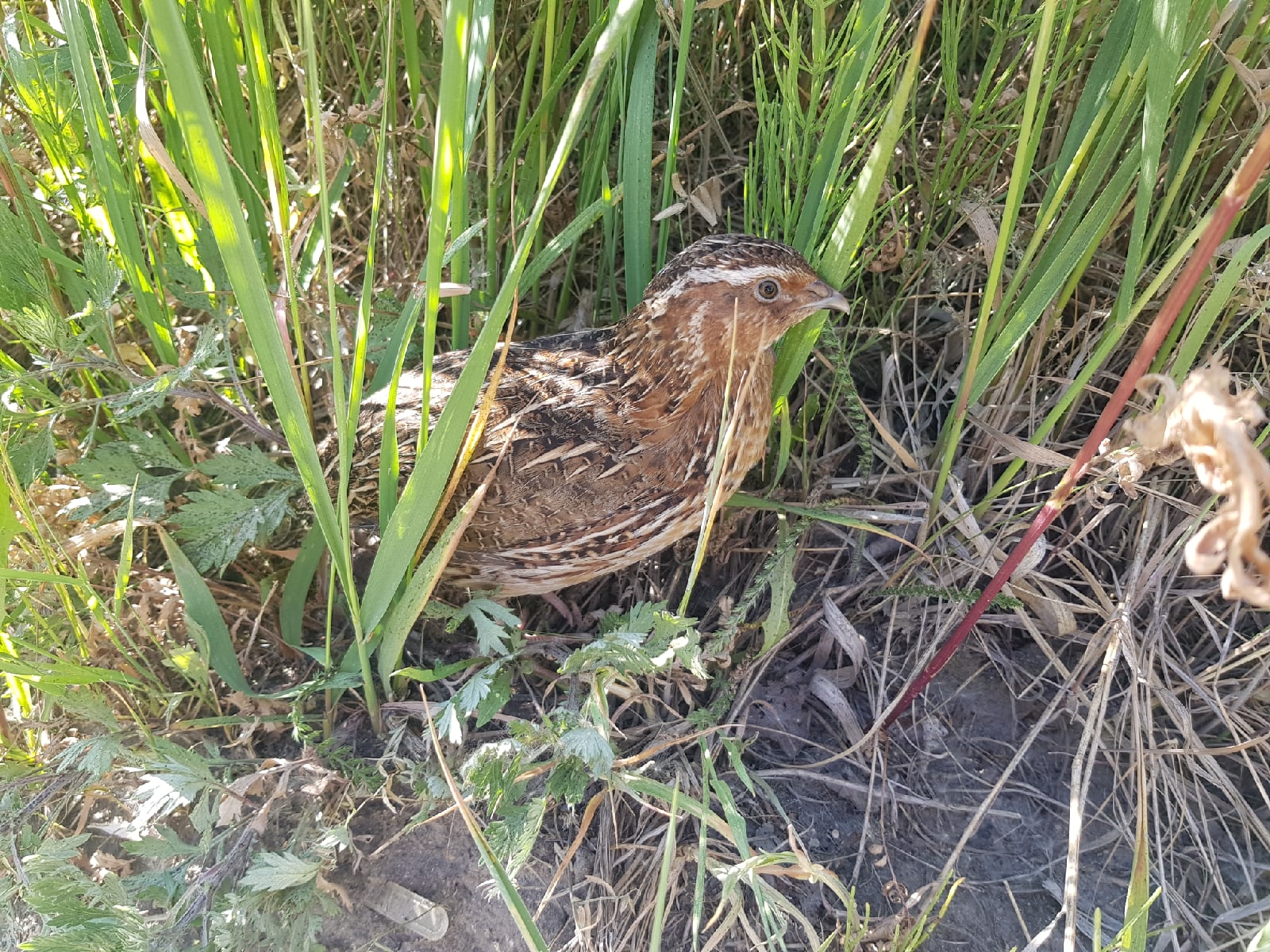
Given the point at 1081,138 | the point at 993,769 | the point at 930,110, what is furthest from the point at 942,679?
the point at 930,110

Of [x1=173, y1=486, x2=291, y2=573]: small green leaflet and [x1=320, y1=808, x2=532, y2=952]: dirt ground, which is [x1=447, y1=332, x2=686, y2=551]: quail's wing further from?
[x1=320, y1=808, x2=532, y2=952]: dirt ground

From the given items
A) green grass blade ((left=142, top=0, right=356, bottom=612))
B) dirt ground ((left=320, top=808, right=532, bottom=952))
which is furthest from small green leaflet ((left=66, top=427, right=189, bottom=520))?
dirt ground ((left=320, top=808, right=532, bottom=952))

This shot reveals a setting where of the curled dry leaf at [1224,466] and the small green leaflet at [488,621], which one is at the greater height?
the curled dry leaf at [1224,466]

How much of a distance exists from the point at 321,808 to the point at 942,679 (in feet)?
4.94

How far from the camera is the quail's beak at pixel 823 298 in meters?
1.95

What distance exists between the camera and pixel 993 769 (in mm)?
2168

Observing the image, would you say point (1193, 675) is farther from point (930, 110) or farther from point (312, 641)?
point (312, 641)

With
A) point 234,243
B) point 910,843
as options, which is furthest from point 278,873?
point 910,843

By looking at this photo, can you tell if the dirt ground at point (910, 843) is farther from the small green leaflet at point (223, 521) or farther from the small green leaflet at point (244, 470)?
the small green leaflet at point (244, 470)

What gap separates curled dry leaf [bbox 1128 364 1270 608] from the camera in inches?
37.3

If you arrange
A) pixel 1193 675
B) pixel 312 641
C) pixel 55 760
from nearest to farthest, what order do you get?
pixel 55 760 → pixel 1193 675 → pixel 312 641

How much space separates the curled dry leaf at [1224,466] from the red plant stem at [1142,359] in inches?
10.3

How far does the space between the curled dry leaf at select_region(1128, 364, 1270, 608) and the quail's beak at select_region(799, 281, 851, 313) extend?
2.97ft

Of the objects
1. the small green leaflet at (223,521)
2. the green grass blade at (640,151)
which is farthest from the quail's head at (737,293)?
the small green leaflet at (223,521)
